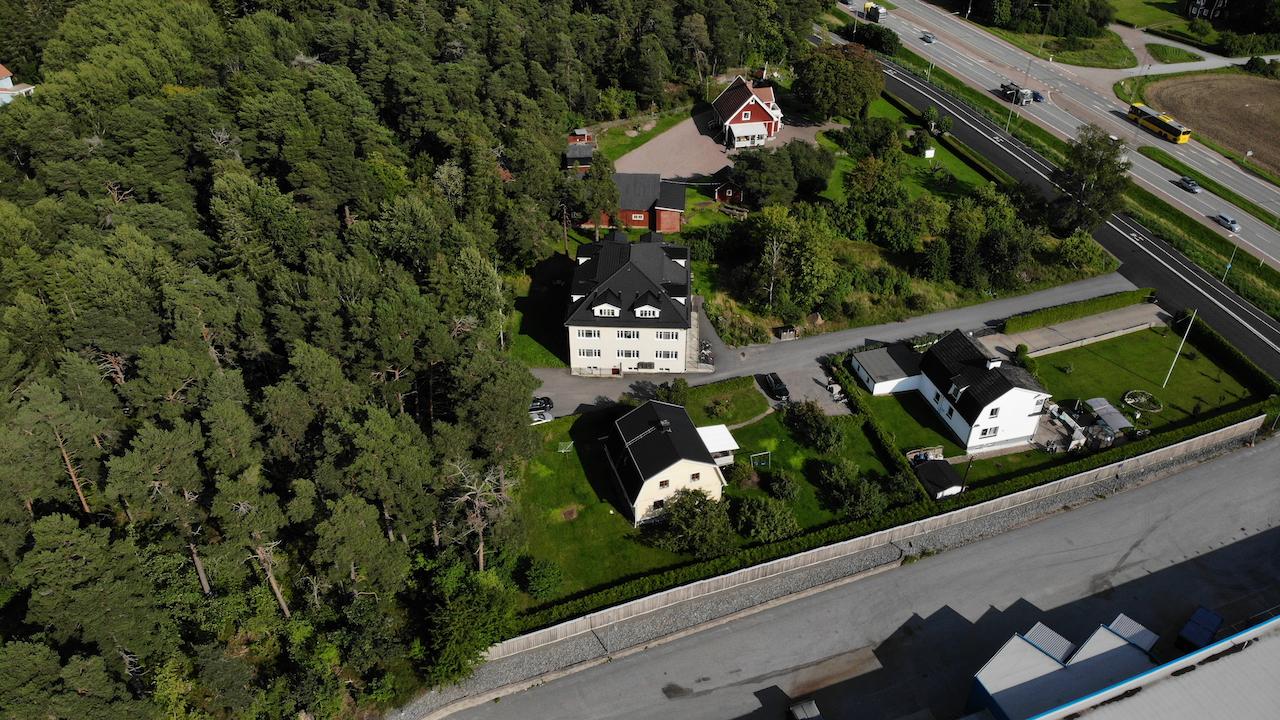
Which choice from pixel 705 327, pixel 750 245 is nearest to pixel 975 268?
pixel 750 245

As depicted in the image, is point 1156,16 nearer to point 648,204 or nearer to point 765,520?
point 648,204

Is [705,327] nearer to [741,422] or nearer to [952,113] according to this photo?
Answer: [741,422]

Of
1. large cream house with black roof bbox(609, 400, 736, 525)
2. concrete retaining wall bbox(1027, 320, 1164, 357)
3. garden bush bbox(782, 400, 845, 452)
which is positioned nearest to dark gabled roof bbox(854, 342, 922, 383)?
garden bush bbox(782, 400, 845, 452)

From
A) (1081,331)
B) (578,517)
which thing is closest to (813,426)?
(578,517)

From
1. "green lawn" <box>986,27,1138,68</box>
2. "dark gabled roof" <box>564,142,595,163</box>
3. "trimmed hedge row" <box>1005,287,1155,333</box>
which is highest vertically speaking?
"green lawn" <box>986,27,1138,68</box>

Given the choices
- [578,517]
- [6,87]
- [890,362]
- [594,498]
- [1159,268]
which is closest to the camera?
[578,517]

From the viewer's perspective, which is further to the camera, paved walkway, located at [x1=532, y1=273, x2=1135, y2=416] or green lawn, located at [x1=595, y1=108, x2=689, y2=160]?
green lawn, located at [x1=595, y1=108, x2=689, y2=160]

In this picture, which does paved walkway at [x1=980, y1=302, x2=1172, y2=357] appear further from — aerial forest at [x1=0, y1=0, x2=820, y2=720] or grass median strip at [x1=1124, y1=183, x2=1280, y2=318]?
aerial forest at [x1=0, y1=0, x2=820, y2=720]

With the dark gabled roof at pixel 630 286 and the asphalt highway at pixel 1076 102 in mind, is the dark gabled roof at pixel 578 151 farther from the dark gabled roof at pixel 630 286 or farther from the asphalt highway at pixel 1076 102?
the asphalt highway at pixel 1076 102
